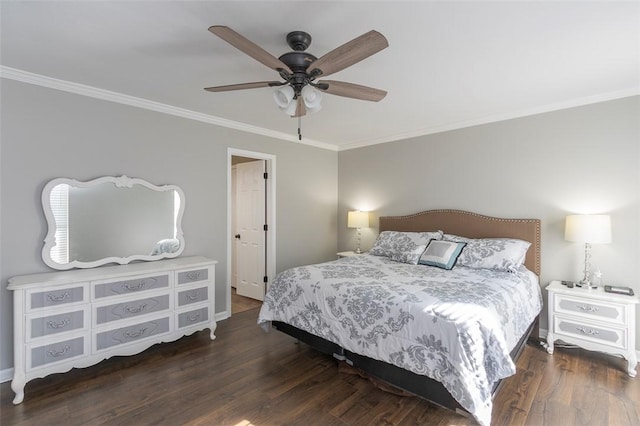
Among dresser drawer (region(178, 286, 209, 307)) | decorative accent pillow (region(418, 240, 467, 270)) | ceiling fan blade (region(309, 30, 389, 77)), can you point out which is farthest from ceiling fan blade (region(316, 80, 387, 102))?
dresser drawer (region(178, 286, 209, 307))

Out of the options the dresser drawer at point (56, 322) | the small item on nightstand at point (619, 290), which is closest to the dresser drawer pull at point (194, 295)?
the dresser drawer at point (56, 322)

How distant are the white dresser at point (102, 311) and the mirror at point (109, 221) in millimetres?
154

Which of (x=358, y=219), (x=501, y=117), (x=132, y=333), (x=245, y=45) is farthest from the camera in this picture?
(x=358, y=219)

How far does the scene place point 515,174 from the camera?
3.54m

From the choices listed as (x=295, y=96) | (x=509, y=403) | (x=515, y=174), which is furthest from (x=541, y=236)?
(x=295, y=96)

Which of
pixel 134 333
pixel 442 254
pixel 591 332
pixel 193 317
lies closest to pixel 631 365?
pixel 591 332

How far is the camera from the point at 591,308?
9.08 feet

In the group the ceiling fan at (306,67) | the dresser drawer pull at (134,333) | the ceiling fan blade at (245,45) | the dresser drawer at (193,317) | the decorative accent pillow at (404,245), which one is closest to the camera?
the ceiling fan blade at (245,45)

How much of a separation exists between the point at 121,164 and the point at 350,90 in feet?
8.04

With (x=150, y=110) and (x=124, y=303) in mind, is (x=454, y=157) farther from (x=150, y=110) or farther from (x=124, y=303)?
(x=124, y=303)

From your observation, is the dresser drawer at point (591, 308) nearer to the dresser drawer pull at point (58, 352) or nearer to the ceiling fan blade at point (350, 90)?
the ceiling fan blade at point (350, 90)

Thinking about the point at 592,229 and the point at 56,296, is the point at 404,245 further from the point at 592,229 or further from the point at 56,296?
the point at 56,296

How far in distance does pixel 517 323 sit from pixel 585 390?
672 millimetres

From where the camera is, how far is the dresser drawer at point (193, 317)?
10.00 ft
